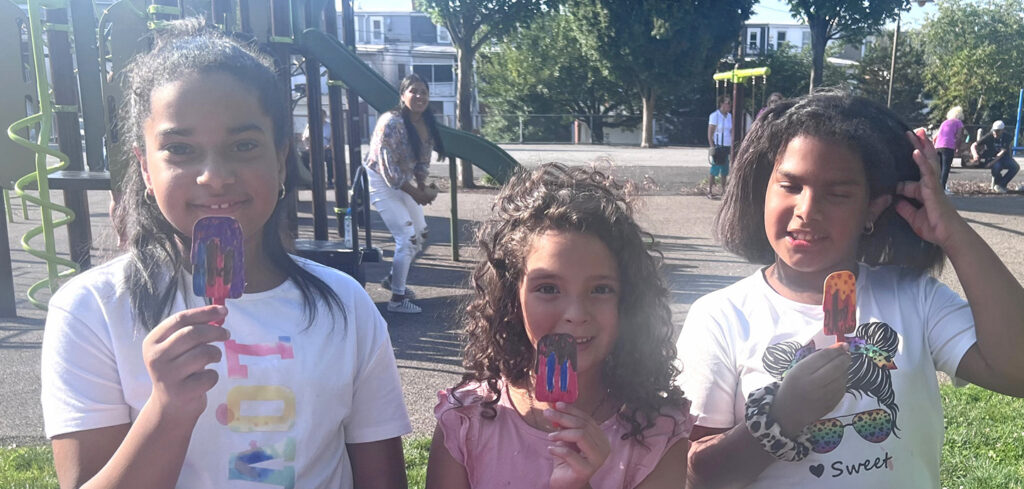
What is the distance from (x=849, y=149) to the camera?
1.80 meters

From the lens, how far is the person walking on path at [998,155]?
48.7 ft

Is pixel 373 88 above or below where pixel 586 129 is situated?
above

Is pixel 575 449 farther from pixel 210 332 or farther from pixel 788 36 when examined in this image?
pixel 788 36

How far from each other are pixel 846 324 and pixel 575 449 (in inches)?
24.3

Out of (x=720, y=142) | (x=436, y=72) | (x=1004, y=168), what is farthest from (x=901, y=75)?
(x=720, y=142)

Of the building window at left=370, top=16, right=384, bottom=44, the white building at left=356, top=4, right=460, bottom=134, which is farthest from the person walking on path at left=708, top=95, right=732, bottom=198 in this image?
Result: the building window at left=370, top=16, right=384, bottom=44

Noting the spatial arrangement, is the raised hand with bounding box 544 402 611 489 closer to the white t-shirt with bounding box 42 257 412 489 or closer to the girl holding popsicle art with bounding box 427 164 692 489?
the girl holding popsicle art with bounding box 427 164 692 489

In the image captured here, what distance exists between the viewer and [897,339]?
5.75ft

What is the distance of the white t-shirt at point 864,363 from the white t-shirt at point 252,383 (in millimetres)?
752

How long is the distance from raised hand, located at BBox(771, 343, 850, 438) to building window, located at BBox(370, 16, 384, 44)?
5652 cm

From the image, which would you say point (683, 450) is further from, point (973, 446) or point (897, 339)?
point (973, 446)

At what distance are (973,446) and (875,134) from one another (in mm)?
2617

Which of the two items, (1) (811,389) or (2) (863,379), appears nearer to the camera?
(1) (811,389)

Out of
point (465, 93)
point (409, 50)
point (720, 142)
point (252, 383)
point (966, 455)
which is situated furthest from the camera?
point (409, 50)
